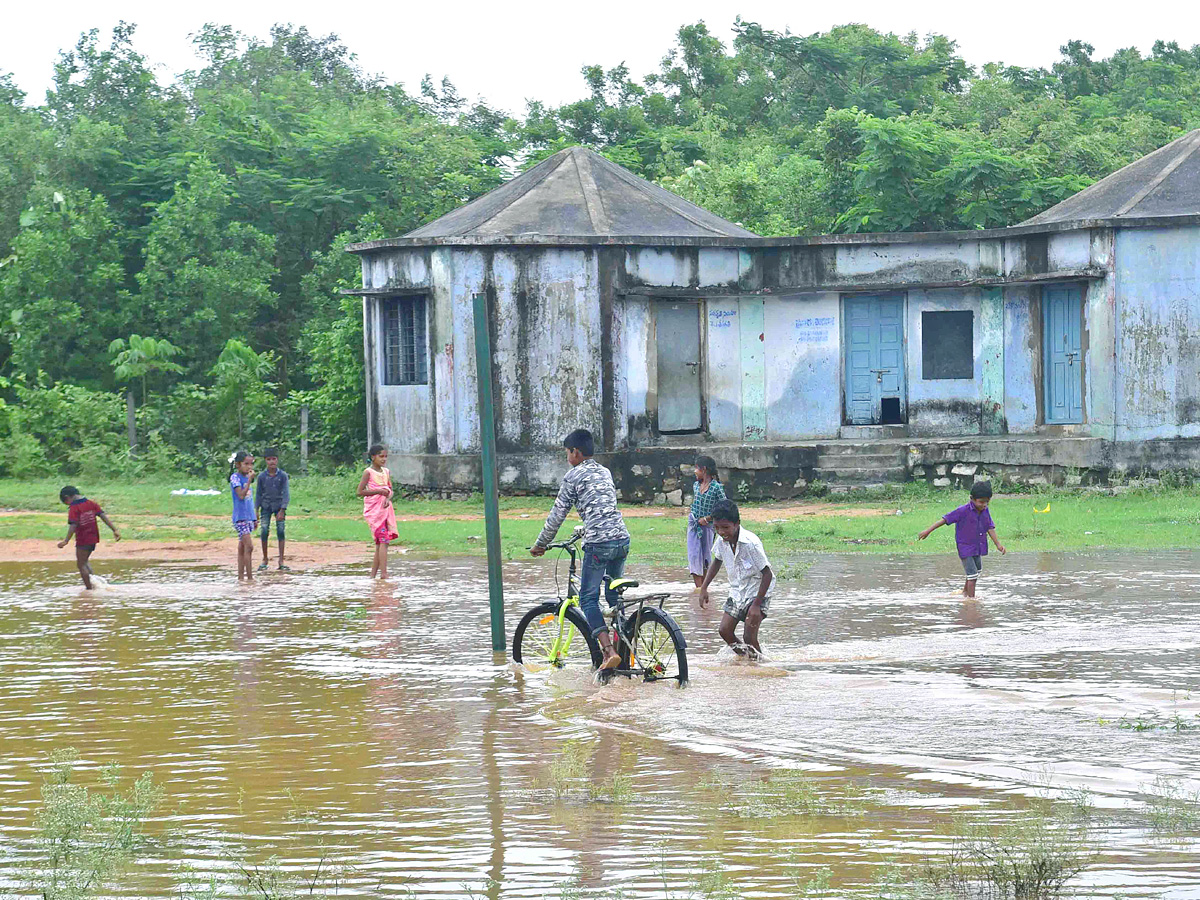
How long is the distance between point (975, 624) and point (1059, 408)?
1204 centimetres

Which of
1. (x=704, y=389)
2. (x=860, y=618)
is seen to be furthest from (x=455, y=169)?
(x=860, y=618)

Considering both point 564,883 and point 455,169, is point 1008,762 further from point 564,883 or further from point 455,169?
point 455,169

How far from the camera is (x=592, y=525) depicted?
9.81 metres

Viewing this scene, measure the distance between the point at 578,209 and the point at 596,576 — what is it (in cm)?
1493

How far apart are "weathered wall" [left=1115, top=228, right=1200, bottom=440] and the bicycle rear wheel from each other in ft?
44.5

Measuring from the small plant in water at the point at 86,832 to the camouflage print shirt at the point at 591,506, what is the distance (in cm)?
319

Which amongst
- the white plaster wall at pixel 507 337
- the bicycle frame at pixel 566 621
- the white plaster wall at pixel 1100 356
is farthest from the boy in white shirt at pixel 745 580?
the white plaster wall at pixel 1100 356

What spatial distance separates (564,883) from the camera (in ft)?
18.9

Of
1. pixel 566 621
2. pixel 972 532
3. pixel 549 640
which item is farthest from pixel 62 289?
pixel 566 621

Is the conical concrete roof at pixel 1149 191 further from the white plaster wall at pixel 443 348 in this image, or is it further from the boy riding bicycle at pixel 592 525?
the boy riding bicycle at pixel 592 525

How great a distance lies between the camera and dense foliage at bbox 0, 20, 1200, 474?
2902 centimetres

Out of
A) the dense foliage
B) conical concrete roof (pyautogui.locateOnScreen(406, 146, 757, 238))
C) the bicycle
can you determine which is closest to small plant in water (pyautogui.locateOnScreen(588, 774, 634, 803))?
the bicycle

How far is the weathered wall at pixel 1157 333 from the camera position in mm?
21516

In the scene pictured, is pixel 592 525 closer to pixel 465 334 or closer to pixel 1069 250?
pixel 465 334
